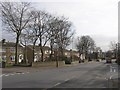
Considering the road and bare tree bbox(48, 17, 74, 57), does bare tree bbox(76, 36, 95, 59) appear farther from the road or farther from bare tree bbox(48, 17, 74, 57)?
the road

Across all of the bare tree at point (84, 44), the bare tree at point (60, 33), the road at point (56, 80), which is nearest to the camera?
the road at point (56, 80)

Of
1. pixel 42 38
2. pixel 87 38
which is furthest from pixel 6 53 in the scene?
pixel 87 38

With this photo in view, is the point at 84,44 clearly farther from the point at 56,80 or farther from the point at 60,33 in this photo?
the point at 56,80

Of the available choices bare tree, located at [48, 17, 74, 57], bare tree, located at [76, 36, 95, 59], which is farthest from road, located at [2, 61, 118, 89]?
bare tree, located at [76, 36, 95, 59]

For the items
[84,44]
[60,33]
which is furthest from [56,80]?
[84,44]

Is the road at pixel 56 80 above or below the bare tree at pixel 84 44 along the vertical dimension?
below

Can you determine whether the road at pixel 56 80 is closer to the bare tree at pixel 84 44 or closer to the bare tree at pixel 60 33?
the bare tree at pixel 60 33

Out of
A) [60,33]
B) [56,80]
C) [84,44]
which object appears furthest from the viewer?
[84,44]

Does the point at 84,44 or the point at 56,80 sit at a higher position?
the point at 84,44

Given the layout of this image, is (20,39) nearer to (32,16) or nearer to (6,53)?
(32,16)

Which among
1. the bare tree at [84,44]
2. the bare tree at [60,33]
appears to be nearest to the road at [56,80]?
the bare tree at [60,33]

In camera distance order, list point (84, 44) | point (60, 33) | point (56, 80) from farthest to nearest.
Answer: point (84, 44) → point (60, 33) → point (56, 80)

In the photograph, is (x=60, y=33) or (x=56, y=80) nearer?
(x=56, y=80)

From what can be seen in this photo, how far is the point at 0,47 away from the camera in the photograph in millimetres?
90562
